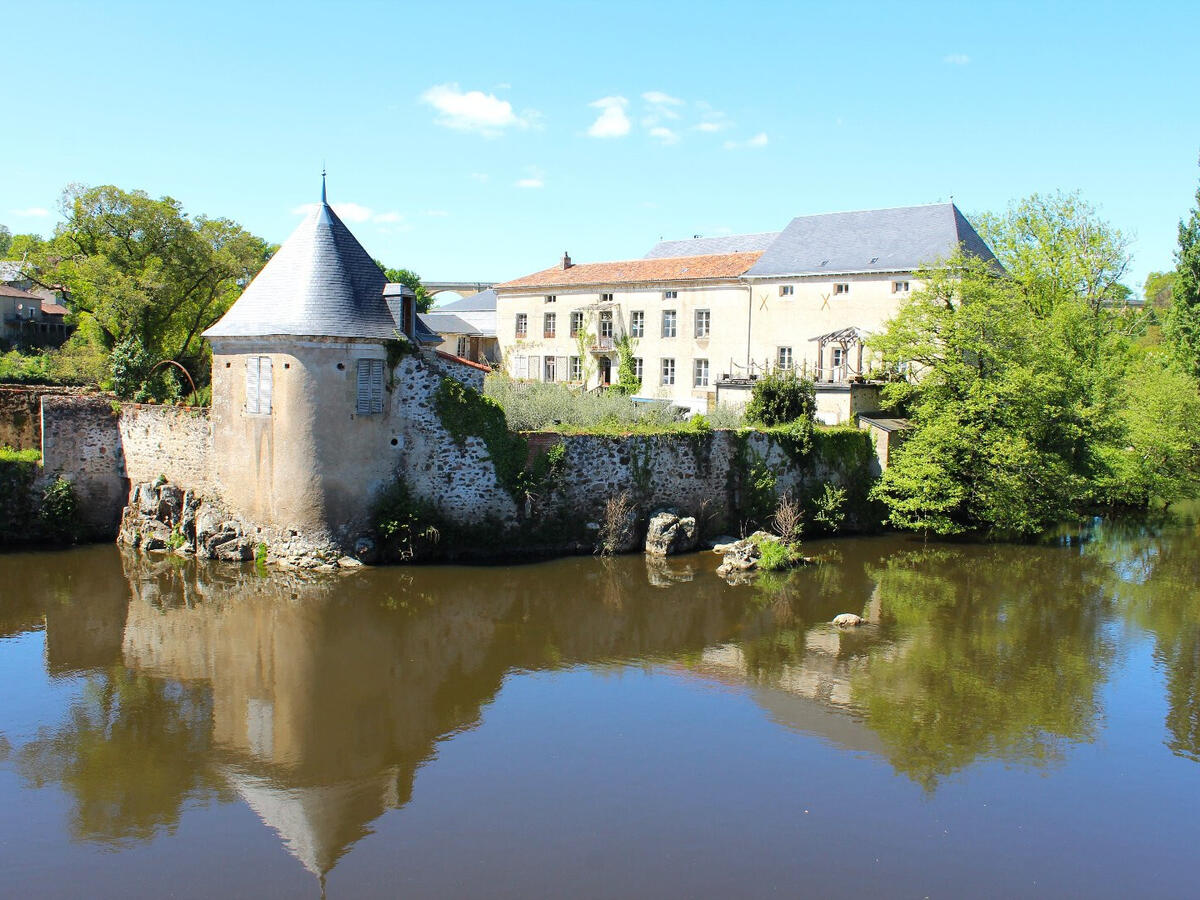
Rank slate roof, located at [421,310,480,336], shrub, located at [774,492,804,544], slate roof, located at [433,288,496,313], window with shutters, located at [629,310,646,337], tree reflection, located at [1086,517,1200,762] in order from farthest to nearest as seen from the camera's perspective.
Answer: slate roof, located at [433,288,496,313] → slate roof, located at [421,310,480,336] → window with shutters, located at [629,310,646,337] → shrub, located at [774,492,804,544] → tree reflection, located at [1086,517,1200,762]

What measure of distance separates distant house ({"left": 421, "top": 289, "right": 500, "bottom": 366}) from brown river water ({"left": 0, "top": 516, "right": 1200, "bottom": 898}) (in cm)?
2194

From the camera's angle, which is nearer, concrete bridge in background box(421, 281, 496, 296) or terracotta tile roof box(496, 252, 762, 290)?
terracotta tile roof box(496, 252, 762, 290)

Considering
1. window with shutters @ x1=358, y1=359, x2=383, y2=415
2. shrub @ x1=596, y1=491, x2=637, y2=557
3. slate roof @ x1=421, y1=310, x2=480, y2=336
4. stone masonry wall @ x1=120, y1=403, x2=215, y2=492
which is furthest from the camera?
slate roof @ x1=421, y1=310, x2=480, y2=336

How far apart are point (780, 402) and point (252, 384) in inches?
500

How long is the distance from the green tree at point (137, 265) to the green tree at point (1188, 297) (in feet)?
106

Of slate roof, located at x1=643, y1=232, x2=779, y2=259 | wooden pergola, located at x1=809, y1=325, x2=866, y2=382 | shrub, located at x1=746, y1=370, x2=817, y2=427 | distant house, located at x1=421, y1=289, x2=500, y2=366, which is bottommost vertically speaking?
shrub, located at x1=746, y1=370, x2=817, y2=427

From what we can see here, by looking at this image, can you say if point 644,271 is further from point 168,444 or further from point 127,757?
point 127,757

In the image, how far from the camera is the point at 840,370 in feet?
91.3

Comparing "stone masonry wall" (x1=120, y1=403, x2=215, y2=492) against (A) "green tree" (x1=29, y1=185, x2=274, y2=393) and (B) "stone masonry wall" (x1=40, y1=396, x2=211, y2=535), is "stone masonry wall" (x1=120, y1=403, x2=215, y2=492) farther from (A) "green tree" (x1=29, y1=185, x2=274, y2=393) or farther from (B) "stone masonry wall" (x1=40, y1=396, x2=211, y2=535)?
(A) "green tree" (x1=29, y1=185, x2=274, y2=393)

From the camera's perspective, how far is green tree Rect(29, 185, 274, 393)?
84.3ft

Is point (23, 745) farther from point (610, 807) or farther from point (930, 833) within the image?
point (930, 833)

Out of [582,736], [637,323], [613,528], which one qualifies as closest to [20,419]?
[613,528]

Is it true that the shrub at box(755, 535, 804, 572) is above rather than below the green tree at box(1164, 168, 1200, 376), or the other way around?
below

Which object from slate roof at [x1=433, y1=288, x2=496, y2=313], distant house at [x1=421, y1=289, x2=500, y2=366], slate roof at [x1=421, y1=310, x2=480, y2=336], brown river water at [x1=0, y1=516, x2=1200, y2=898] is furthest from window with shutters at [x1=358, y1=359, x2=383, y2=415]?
slate roof at [x1=433, y1=288, x2=496, y2=313]
